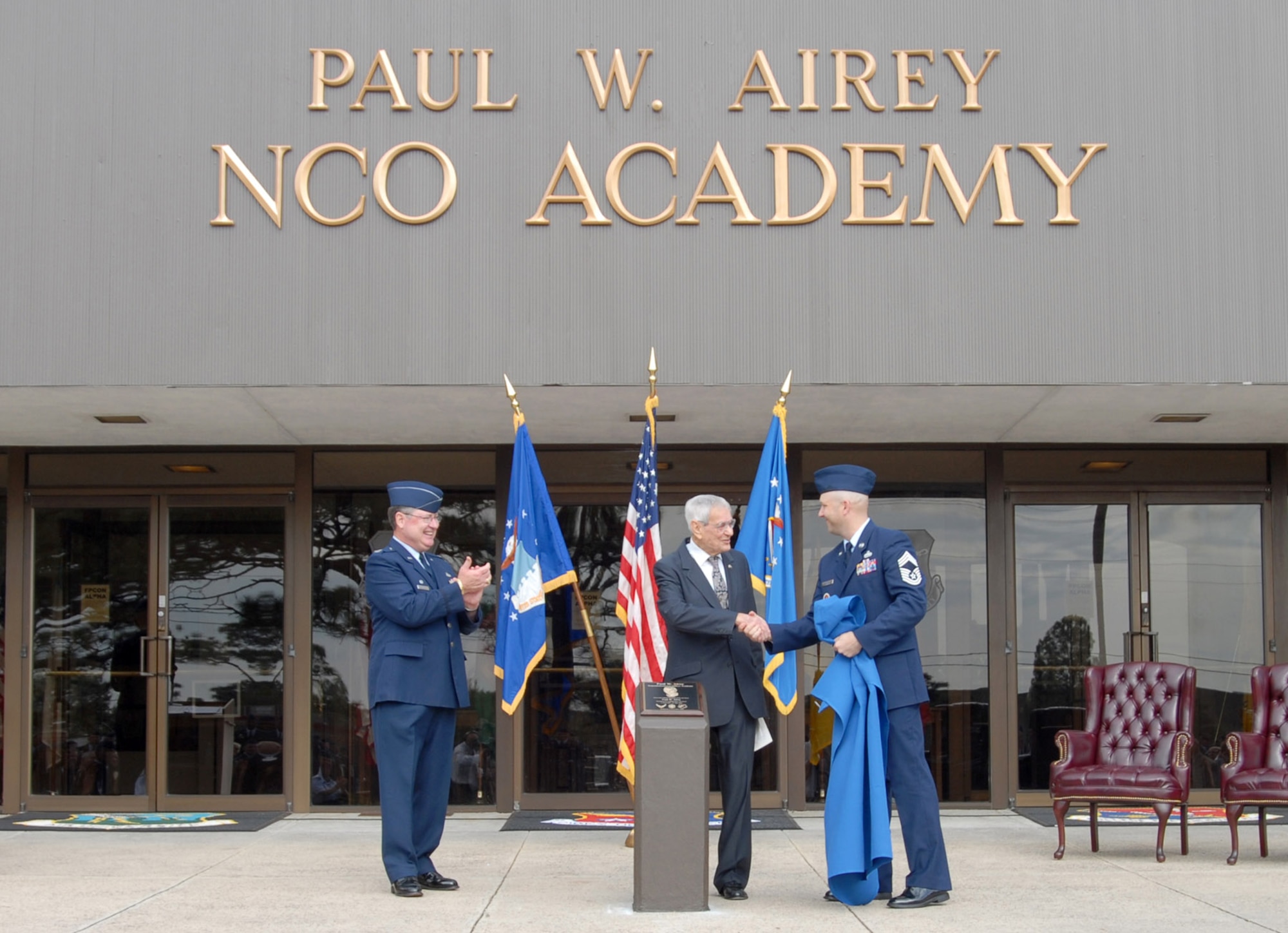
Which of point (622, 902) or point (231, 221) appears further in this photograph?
point (231, 221)

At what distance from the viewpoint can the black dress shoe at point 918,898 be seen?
17.2 feet

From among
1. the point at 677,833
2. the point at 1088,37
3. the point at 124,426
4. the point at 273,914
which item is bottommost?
the point at 273,914

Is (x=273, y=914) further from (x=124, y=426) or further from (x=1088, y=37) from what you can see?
(x=1088, y=37)

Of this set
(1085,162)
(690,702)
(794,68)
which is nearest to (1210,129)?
(1085,162)

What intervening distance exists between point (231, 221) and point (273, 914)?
3562mm

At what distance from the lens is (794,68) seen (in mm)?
7270

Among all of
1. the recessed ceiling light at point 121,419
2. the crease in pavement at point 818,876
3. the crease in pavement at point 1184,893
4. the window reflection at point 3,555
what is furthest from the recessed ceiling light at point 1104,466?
the window reflection at point 3,555

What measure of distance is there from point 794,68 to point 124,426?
437 cm

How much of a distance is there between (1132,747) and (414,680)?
12.9ft

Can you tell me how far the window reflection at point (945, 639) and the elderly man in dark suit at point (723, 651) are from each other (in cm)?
307

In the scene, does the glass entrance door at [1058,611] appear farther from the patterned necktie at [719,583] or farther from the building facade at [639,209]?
the patterned necktie at [719,583]

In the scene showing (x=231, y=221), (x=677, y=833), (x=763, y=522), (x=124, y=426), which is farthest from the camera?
(x=124, y=426)

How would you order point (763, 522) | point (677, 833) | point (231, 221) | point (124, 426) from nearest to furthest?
1. point (677, 833)
2. point (763, 522)
3. point (231, 221)
4. point (124, 426)

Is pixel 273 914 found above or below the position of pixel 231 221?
below
